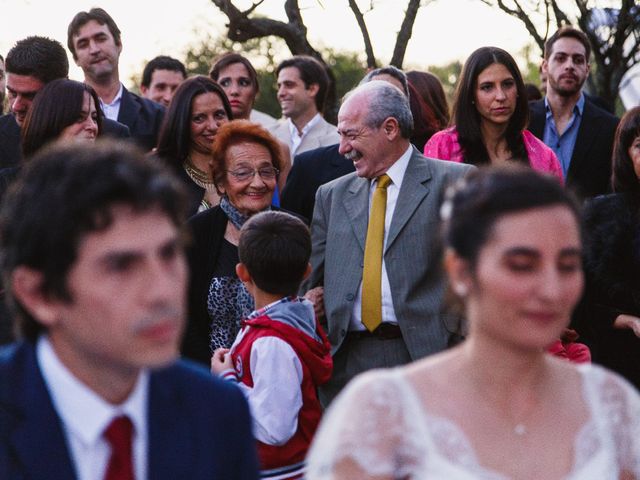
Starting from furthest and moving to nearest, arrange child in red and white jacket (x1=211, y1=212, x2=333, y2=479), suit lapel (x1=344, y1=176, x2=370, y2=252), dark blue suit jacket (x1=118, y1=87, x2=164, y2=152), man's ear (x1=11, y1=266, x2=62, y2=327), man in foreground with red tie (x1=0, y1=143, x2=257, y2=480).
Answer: dark blue suit jacket (x1=118, y1=87, x2=164, y2=152) → suit lapel (x1=344, y1=176, x2=370, y2=252) → child in red and white jacket (x1=211, y1=212, x2=333, y2=479) → man's ear (x1=11, y1=266, x2=62, y2=327) → man in foreground with red tie (x1=0, y1=143, x2=257, y2=480)

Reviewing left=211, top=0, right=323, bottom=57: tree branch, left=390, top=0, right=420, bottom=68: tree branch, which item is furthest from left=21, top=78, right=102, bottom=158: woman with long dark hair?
left=211, top=0, right=323, bottom=57: tree branch

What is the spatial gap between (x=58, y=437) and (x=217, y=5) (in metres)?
8.68

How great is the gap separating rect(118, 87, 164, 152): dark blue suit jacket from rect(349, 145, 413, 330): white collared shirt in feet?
8.60

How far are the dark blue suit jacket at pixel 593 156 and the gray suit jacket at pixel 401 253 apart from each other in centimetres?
190

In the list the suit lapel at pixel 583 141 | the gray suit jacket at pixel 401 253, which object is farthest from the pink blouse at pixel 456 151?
the gray suit jacket at pixel 401 253

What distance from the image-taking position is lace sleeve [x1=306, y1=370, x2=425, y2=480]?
2.94 meters

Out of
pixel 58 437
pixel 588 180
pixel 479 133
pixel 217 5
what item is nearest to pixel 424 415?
pixel 58 437

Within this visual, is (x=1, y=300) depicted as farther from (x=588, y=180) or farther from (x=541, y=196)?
(x=588, y=180)

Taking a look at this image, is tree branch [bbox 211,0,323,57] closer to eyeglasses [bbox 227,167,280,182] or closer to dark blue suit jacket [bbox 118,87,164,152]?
dark blue suit jacket [bbox 118,87,164,152]

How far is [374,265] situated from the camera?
5930mm

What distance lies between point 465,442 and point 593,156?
5210mm

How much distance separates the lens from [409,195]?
19.7ft

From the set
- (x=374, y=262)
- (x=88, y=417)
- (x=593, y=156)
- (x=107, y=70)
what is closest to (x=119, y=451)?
(x=88, y=417)

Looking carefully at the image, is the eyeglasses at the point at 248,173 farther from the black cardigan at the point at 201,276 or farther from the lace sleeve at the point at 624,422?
the lace sleeve at the point at 624,422
